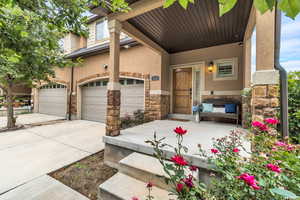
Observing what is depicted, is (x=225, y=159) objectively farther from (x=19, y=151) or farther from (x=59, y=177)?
(x=19, y=151)

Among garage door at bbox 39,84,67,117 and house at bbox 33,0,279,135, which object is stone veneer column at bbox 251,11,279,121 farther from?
garage door at bbox 39,84,67,117

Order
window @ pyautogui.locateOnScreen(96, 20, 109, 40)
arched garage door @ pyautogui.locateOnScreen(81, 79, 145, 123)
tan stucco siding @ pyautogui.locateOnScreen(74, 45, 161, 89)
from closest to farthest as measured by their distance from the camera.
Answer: tan stucco siding @ pyautogui.locateOnScreen(74, 45, 161, 89)
arched garage door @ pyautogui.locateOnScreen(81, 79, 145, 123)
window @ pyautogui.locateOnScreen(96, 20, 109, 40)

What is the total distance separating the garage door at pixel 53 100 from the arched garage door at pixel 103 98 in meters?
1.91

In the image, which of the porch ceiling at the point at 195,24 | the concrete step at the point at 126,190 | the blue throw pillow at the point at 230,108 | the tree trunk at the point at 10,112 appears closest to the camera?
the concrete step at the point at 126,190

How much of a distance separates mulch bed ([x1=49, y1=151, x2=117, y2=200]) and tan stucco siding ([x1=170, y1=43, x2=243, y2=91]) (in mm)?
4564

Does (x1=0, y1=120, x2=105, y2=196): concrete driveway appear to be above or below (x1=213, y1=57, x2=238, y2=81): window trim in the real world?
below

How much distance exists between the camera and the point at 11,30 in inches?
76.2

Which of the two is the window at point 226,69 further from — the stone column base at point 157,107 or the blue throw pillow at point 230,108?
the stone column base at point 157,107

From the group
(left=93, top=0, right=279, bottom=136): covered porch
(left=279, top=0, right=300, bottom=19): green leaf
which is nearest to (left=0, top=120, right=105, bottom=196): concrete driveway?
(left=93, top=0, right=279, bottom=136): covered porch

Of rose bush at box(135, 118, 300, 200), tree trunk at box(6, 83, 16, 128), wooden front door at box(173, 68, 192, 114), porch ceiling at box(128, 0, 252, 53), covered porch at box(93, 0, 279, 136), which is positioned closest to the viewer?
rose bush at box(135, 118, 300, 200)

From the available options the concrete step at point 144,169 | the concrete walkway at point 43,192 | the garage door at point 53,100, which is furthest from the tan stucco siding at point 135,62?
the concrete walkway at point 43,192

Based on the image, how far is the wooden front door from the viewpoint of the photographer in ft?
18.8

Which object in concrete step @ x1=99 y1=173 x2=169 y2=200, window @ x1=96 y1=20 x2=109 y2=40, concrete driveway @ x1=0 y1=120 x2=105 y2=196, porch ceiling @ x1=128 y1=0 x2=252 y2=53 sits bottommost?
concrete driveway @ x1=0 y1=120 x2=105 y2=196

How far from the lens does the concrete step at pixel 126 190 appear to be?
172 centimetres
